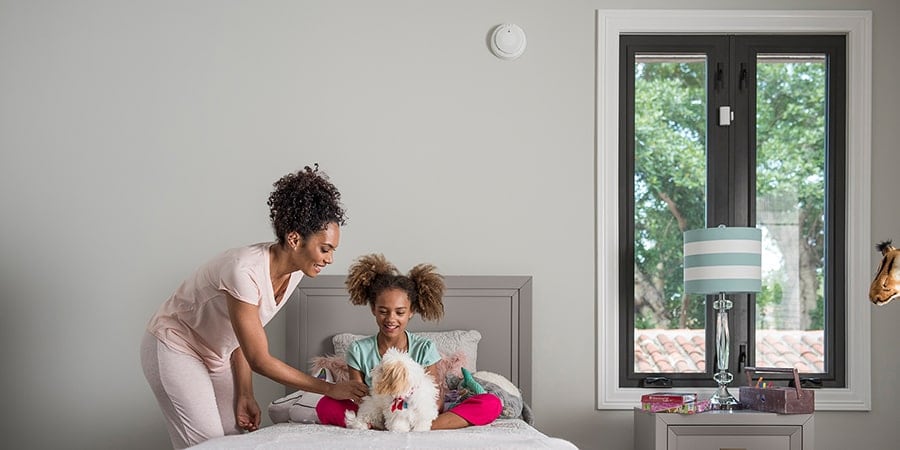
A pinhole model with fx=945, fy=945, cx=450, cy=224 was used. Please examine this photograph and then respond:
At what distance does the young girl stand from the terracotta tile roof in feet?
4.05

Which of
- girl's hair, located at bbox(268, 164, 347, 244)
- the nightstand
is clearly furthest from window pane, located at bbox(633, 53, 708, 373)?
girl's hair, located at bbox(268, 164, 347, 244)

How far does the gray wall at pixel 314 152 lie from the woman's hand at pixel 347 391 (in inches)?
50.7

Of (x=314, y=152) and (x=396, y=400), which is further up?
(x=314, y=152)

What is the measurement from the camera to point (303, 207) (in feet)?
8.96

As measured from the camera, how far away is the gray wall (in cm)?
406

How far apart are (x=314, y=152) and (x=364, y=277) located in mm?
973

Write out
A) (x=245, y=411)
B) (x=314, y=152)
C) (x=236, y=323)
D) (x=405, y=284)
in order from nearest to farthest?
(x=236, y=323) → (x=245, y=411) → (x=405, y=284) → (x=314, y=152)

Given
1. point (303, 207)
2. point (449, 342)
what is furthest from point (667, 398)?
point (303, 207)

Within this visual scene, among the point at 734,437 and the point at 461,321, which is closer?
the point at 734,437

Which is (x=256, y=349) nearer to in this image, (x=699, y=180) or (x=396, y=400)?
(x=396, y=400)

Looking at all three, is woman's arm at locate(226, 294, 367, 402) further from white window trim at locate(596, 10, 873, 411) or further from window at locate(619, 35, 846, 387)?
window at locate(619, 35, 846, 387)

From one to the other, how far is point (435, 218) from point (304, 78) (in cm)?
83

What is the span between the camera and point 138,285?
13.3 feet

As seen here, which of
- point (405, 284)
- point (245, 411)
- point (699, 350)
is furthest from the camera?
point (699, 350)
